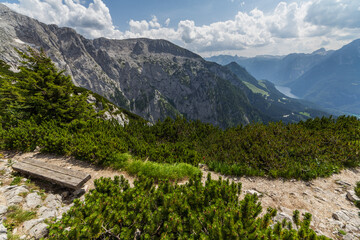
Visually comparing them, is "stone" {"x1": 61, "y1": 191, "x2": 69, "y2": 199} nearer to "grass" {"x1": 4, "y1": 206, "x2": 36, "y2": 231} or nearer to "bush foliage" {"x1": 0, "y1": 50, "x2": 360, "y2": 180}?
"grass" {"x1": 4, "y1": 206, "x2": 36, "y2": 231}

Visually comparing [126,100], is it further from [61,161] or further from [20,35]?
[61,161]

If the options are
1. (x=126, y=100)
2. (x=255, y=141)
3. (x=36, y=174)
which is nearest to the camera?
(x=36, y=174)

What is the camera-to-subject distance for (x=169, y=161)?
24.0ft

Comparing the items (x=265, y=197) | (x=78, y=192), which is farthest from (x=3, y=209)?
(x=265, y=197)

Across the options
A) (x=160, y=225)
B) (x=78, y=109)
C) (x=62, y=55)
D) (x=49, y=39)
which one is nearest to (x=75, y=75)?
(x=62, y=55)

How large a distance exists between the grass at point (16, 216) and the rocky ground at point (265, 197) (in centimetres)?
5

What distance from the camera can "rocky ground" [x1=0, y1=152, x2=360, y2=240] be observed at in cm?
382

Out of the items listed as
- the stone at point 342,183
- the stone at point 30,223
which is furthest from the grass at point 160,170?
the stone at point 342,183

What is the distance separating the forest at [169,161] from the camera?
2.94 m

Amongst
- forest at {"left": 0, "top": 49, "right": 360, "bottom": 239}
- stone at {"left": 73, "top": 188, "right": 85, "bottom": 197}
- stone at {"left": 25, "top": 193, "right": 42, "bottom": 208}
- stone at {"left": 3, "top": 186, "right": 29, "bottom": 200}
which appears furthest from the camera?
stone at {"left": 73, "top": 188, "right": 85, "bottom": 197}

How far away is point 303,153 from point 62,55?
198 meters

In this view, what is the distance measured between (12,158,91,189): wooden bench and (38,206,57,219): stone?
0.76 m

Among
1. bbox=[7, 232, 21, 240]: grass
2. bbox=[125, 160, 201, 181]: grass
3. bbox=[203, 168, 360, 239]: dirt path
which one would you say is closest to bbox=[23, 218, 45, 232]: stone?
bbox=[7, 232, 21, 240]: grass

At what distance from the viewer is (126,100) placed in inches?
6742
